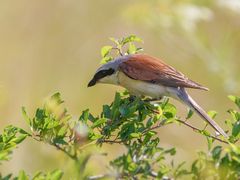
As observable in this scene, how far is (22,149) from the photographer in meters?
5.79

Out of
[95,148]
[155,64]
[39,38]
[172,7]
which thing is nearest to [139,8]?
[172,7]

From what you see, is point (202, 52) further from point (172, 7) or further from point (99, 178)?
point (99, 178)

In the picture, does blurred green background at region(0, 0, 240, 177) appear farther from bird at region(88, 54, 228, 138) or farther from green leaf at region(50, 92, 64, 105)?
green leaf at region(50, 92, 64, 105)

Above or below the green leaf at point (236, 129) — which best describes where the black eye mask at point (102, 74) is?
above

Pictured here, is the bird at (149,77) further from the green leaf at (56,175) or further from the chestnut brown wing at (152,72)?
the green leaf at (56,175)

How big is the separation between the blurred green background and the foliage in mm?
2112

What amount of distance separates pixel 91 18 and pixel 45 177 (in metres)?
5.43

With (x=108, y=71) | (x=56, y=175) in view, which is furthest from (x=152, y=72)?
(x=56, y=175)

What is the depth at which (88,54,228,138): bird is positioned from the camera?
14.1 feet

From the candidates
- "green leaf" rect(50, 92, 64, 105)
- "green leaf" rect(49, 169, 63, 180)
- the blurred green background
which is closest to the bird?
"green leaf" rect(50, 92, 64, 105)

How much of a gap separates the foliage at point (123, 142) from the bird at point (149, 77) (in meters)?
0.68

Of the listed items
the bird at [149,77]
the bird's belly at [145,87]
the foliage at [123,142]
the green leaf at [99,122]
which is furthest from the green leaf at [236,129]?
the bird's belly at [145,87]

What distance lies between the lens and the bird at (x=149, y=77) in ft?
14.1

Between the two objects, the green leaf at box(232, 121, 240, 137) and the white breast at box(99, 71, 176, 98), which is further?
the white breast at box(99, 71, 176, 98)
